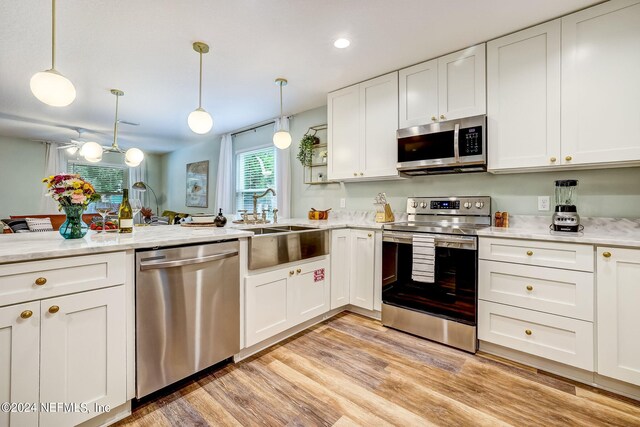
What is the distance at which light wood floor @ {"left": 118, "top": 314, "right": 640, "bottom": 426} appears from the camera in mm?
1499

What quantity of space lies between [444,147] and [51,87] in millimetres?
2697

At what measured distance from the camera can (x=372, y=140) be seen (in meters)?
3.01

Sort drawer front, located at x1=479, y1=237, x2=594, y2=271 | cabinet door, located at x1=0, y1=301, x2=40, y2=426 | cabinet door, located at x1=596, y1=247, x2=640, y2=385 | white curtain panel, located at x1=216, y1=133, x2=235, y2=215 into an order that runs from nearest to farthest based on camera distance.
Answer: cabinet door, located at x1=0, y1=301, x2=40, y2=426
cabinet door, located at x1=596, y1=247, x2=640, y2=385
drawer front, located at x1=479, y1=237, x2=594, y2=271
white curtain panel, located at x1=216, y1=133, x2=235, y2=215

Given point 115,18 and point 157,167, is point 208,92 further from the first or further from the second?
point 157,167

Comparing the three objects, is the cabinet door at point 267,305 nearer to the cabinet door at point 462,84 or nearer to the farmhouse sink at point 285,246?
the farmhouse sink at point 285,246

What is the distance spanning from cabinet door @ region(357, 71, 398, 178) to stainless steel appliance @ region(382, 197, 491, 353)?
55 cm

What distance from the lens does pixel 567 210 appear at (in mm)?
2014

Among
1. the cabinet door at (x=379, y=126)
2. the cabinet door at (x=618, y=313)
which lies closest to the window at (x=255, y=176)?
the cabinet door at (x=379, y=126)

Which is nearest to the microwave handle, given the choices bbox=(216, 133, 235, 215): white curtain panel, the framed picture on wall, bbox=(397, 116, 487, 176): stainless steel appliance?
bbox=(397, 116, 487, 176): stainless steel appliance

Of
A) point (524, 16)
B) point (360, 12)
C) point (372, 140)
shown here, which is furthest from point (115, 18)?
point (524, 16)

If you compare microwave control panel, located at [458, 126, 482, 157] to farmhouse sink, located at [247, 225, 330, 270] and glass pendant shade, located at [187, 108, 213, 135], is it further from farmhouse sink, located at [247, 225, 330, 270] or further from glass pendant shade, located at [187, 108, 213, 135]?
glass pendant shade, located at [187, 108, 213, 135]

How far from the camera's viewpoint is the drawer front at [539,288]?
177 centimetres

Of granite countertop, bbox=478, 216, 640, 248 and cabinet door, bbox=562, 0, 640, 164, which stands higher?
cabinet door, bbox=562, 0, 640, 164

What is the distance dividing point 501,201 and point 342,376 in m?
1.92
